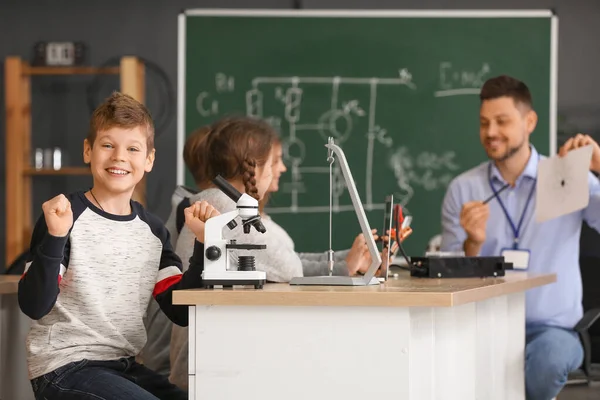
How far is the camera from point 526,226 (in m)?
3.90

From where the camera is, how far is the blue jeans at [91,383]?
7.25ft

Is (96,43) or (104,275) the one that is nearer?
(104,275)

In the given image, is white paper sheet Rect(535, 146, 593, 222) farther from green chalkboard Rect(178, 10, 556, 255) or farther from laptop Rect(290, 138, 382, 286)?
green chalkboard Rect(178, 10, 556, 255)

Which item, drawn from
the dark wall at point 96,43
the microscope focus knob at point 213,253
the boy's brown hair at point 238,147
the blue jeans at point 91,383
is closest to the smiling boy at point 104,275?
the blue jeans at point 91,383

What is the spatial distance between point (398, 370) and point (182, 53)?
3.96 metres

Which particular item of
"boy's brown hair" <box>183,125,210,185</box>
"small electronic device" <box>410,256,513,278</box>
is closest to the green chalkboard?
"boy's brown hair" <box>183,125,210,185</box>

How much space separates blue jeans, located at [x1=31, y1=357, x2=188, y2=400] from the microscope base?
31 centimetres

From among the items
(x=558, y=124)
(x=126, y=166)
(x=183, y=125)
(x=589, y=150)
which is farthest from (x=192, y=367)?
(x=558, y=124)

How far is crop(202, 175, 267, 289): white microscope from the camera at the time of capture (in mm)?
2201

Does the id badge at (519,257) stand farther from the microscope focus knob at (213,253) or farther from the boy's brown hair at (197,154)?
the microscope focus knob at (213,253)

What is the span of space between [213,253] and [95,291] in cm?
34

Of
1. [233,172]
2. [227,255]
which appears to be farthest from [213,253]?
[233,172]

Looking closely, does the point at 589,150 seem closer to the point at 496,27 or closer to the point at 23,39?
the point at 496,27

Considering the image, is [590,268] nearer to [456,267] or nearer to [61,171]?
[456,267]
